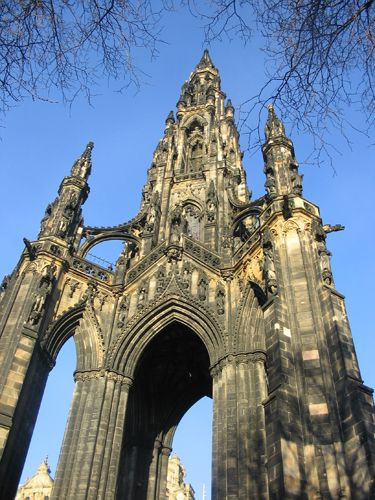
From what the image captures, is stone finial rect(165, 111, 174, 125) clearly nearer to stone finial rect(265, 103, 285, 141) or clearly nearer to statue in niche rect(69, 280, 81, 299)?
stone finial rect(265, 103, 285, 141)

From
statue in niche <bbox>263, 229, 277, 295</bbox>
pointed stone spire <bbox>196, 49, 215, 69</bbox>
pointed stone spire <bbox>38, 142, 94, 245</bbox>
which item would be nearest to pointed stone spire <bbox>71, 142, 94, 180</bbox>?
pointed stone spire <bbox>38, 142, 94, 245</bbox>

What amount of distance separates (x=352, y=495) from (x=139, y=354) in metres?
7.58

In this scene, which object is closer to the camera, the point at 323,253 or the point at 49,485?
the point at 323,253

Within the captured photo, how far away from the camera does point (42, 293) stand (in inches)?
568

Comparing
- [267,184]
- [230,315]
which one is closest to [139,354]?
[230,315]

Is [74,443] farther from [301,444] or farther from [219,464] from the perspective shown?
[301,444]

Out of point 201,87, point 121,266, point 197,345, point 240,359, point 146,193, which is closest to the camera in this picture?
point 240,359

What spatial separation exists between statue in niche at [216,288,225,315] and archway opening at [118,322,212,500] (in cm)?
130

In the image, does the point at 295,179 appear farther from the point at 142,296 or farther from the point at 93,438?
the point at 93,438

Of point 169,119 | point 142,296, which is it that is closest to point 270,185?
point 142,296

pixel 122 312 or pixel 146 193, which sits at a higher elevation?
pixel 146 193

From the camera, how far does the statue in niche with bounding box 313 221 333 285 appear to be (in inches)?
486

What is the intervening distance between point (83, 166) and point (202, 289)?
7.08 meters

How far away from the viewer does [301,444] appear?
9695 mm
